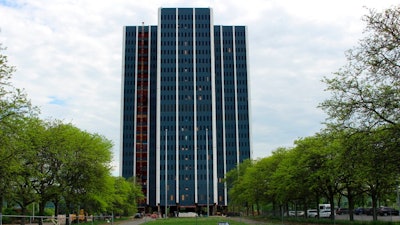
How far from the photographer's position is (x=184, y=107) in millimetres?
174250

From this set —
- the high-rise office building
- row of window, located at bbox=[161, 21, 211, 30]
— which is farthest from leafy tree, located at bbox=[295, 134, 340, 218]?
row of window, located at bbox=[161, 21, 211, 30]

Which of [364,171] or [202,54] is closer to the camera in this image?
[364,171]

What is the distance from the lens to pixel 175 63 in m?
176

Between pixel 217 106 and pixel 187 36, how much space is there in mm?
29328

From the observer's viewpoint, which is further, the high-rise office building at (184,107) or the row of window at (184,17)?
the row of window at (184,17)

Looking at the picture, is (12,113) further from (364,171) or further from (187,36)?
(187,36)

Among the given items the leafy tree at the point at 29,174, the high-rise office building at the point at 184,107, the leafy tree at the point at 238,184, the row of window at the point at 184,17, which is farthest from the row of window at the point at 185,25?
the leafy tree at the point at 29,174

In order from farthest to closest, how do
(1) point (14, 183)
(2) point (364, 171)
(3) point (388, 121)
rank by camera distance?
(1) point (14, 183), (2) point (364, 171), (3) point (388, 121)

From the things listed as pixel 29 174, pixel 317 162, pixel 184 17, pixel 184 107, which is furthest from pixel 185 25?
pixel 29 174

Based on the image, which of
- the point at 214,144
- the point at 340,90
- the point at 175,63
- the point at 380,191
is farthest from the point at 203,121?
the point at 340,90

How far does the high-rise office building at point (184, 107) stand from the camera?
168375 mm

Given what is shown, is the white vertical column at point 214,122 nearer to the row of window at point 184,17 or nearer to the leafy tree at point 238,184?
the row of window at point 184,17

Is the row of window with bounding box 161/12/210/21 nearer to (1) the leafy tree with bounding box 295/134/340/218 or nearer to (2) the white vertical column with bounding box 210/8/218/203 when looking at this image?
(2) the white vertical column with bounding box 210/8/218/203

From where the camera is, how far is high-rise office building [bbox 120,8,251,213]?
168 metres
